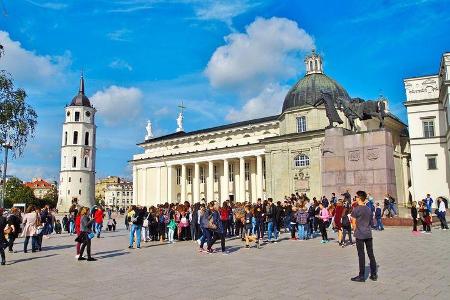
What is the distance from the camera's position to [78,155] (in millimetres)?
102438

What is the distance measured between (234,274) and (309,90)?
49.4m

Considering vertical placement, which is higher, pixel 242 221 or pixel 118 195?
pixel 118 195

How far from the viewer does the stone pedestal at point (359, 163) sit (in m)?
22.5

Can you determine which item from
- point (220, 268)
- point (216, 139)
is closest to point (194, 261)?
point (220, 268)

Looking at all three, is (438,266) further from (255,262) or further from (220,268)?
(220,268)

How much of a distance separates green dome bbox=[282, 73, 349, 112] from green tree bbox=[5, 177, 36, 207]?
8591 centimetres

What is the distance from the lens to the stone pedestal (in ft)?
73.7

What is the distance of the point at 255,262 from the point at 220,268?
1492 millimetres

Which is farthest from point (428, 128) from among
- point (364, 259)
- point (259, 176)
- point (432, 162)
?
point (364, 259)

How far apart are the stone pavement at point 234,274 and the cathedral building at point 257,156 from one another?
2773cm

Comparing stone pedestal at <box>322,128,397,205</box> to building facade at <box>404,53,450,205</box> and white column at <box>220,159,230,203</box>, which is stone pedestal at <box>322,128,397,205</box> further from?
white column at <box>220,159,230,203</box>

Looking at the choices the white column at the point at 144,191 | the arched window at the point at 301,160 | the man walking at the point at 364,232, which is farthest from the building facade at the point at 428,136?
the white column at the point at 144,191

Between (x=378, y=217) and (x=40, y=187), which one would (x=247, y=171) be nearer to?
(x=378, y=217)

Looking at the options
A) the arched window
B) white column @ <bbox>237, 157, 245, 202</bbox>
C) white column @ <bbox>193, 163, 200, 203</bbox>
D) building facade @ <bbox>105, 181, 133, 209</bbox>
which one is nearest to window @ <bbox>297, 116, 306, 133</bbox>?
the arched window
